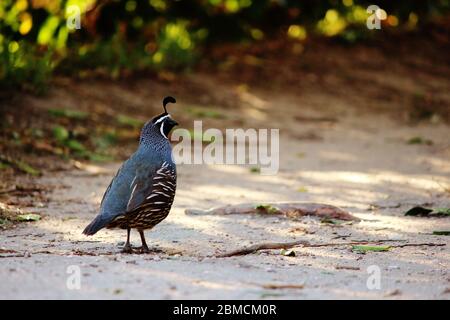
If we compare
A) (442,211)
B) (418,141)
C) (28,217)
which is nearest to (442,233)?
(442,211)

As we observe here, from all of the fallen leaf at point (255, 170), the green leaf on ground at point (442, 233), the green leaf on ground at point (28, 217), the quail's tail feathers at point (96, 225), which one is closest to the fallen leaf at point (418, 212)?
the green leaf on ground at point (442, 233)

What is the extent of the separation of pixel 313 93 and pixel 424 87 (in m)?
2.25

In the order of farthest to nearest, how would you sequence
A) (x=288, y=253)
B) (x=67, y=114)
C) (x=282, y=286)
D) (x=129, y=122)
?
1. (x=129, y=122)
2. (x=67, y=114)
3. (x=288, y=253)
4. (x=282, y=286)

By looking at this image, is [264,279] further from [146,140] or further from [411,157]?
[411,157]

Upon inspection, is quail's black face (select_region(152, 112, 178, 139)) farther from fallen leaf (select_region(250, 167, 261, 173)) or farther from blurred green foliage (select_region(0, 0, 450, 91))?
blurred green foliage (select_region(0, 0, 450, 91))

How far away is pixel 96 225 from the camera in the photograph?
541 centimetres

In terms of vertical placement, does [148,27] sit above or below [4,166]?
above

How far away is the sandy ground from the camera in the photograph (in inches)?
181

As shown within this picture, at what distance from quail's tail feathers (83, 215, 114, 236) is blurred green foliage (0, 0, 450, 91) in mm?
6077

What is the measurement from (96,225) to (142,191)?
1.54 ft

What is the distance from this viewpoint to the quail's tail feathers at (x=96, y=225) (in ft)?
17.6

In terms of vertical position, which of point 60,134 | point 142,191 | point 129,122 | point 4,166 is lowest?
point 142,191

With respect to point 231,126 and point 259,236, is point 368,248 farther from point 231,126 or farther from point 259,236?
point 231,126

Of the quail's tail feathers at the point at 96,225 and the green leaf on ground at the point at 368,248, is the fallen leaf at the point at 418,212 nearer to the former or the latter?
the green leaf on ground at the point at 368,248
